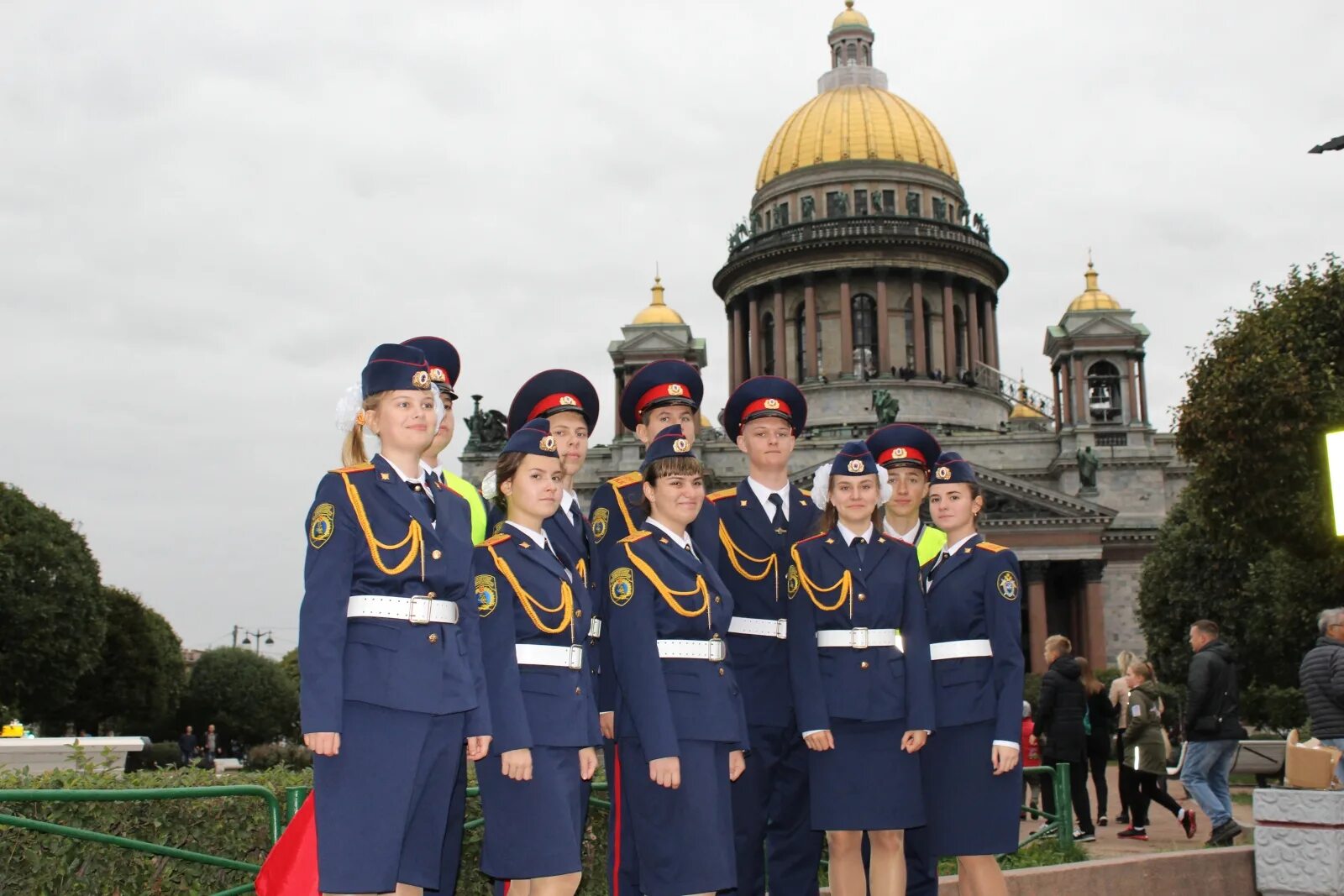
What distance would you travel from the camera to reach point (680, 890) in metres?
6.89

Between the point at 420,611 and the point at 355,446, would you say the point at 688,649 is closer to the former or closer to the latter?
the point at 420,611

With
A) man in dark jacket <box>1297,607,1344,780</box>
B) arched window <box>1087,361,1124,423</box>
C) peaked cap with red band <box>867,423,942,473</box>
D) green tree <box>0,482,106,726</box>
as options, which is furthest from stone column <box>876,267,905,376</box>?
peaked cap with red band <box>867,423,942,473</box>

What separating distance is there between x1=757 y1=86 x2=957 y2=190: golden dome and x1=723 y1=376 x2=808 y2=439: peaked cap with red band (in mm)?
61541

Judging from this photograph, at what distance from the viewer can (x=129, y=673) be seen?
5653cm

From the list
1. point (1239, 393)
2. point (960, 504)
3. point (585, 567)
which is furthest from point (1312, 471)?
point (585, 567)

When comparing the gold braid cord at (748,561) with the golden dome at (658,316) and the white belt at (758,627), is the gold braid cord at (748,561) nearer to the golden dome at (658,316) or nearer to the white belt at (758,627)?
the white belt at (758,627)

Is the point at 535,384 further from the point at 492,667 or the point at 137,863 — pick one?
the point at 137,863

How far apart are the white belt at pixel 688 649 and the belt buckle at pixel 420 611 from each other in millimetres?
1350

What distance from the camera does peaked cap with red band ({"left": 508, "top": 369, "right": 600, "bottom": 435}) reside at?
8.36 m

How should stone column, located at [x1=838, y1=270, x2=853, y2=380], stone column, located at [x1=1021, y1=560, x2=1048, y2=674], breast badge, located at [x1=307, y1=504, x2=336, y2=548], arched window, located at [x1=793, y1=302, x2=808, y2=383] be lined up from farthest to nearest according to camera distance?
arched window, located at [x1=793, y1=302, x2=808, y2=383] < stone column, located at [x1=838, y1=270, x2=853, y2=380] < stone column, located at [x1=1021, y1=560, x2=1048, y2=674] < breast badge, located at [x1=307, y1=504, x2=336, y2=548]

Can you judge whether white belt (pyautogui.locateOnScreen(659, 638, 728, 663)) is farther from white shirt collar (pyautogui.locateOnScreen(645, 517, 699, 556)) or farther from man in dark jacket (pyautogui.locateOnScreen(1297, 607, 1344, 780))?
man in dark jacket (pyautogui.locateOnScreen(1297, 607, 1344, 780))

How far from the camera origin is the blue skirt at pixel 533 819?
6.52 metres

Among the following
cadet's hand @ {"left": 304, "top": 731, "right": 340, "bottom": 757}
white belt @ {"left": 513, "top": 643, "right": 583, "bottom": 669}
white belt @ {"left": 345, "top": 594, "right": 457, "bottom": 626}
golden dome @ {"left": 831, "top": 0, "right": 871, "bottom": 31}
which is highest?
golden dome @ {"left": 831, "top": 0, "right": 871, "bottom": 31}

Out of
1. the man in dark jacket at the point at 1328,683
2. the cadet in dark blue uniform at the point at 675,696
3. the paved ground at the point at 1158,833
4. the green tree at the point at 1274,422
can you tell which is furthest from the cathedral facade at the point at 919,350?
the cadet in dark blue uniform at the point at 675,696
